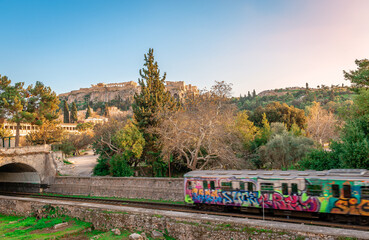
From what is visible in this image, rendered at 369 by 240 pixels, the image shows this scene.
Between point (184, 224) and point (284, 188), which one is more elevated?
point (284, 188)

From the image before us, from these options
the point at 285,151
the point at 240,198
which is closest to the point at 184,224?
the point at 240,198

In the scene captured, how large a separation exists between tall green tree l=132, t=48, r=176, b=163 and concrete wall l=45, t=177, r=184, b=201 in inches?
305

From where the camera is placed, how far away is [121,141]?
1129 inches

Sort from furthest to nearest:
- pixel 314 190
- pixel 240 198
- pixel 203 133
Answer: pixel 203 133 → pixel 240 198 → pixel 314 190

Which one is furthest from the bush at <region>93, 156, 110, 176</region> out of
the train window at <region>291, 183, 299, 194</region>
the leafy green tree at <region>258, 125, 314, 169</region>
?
the train window at <region>291, 183, 299, 194</region>

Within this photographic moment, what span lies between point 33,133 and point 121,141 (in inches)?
803

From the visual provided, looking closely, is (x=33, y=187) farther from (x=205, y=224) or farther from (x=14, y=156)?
(x=205, y=224)

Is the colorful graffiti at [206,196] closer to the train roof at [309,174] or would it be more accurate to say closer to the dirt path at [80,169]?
the train roof at [309,174]

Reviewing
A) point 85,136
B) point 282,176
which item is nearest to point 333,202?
point 282,176

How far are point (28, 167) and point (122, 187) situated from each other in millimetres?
12912

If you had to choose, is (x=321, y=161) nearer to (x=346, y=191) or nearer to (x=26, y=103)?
(x=346, y=191)

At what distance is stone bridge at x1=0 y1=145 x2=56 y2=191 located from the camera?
2431 cm

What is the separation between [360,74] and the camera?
2366cm

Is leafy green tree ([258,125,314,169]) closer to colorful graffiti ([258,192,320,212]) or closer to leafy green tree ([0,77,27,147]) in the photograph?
colorful graffiti ([258,192,320,212])
